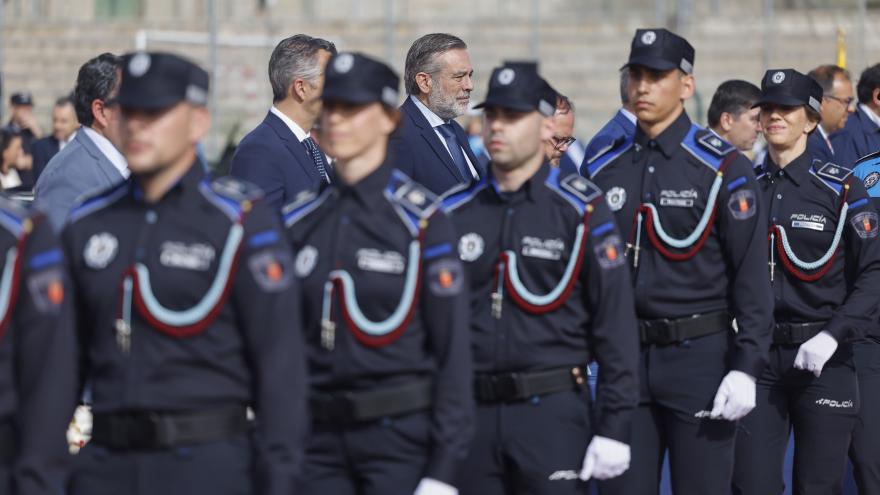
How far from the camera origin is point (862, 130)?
34.2ft

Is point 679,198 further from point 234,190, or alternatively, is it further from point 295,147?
point 234,190

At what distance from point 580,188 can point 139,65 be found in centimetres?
181

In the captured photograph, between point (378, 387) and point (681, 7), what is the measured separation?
58.4 ft

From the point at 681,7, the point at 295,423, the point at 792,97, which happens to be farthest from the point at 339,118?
the point at 681,7

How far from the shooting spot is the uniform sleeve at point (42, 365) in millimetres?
4273

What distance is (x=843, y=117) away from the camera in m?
11.3

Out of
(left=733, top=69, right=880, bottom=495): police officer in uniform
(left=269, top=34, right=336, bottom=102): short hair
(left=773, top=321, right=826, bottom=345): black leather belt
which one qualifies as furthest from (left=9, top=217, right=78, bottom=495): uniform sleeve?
(left=773, top=321, right=826, bottom=345): black leather belt

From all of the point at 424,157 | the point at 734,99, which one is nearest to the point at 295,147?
the point at 424,157

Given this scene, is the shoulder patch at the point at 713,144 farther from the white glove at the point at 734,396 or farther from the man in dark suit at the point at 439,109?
the man in dark suit at the point at 439,109

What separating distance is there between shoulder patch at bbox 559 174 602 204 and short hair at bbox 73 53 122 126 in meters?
2.26

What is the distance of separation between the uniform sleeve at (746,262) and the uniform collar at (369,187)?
6.35 ft

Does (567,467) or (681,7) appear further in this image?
(681,7)

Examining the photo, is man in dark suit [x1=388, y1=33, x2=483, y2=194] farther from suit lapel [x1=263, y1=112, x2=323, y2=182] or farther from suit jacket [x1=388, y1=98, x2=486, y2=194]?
suit lapel [x1=263, y1=112, x2=323, y2=182]

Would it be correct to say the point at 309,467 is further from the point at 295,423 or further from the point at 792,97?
the point at 792,97
